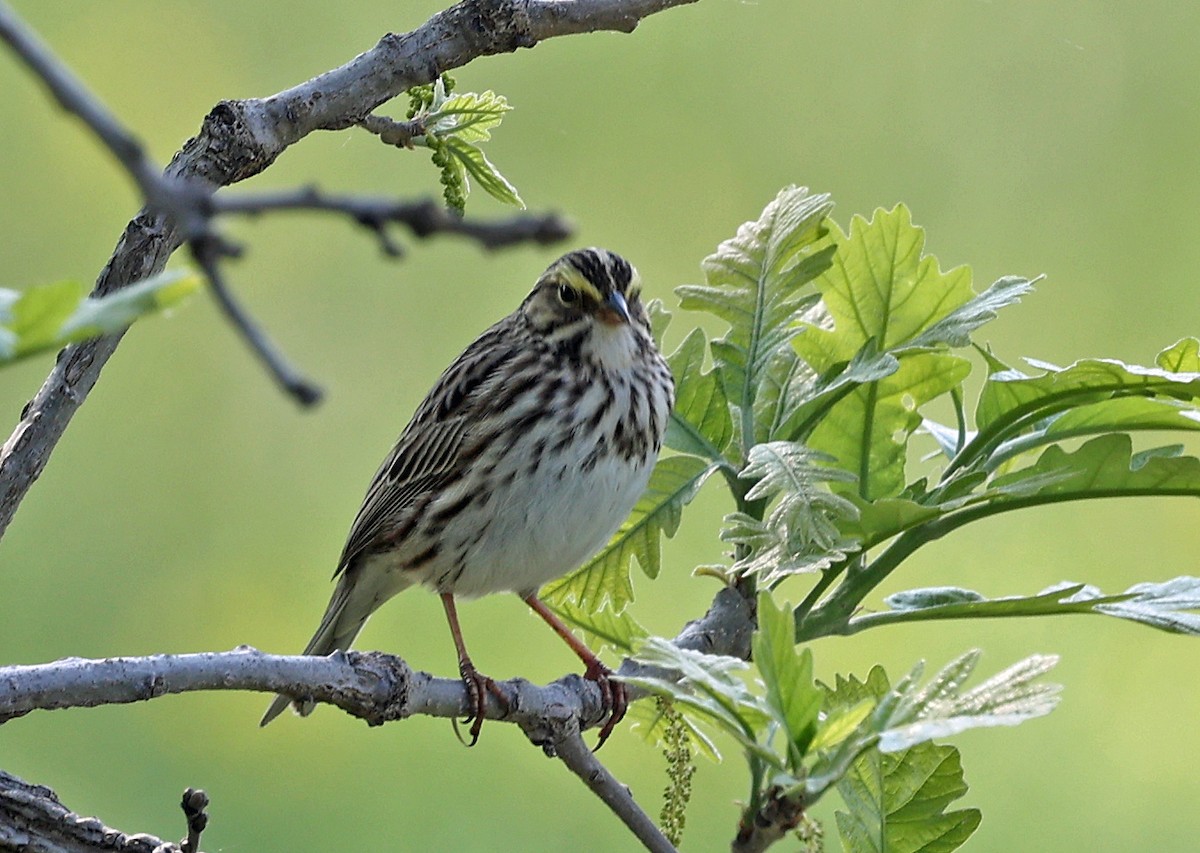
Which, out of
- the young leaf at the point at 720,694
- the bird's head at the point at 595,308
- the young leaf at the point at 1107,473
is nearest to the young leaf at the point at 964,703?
the young leaf at the point at 720,694

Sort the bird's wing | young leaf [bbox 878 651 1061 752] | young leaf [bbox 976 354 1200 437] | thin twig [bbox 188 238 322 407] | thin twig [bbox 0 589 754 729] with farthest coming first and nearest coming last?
1. the bird's wing
2. young leaf [bbox 976 354 1200 437]
3. thin twig [bbox 0 589 754 729]
4. young leaf [bbox 878 651 1061 752]
5. thin twig [bbox 188 238 322 407]

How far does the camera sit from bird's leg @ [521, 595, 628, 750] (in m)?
2.22

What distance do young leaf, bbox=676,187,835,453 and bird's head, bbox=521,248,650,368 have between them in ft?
1.78

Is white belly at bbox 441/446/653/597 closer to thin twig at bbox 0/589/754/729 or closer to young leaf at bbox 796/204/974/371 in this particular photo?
thin twig at bbox 0/589/754/729

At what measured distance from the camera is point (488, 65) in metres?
5.39

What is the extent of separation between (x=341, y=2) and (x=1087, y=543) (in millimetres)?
3176

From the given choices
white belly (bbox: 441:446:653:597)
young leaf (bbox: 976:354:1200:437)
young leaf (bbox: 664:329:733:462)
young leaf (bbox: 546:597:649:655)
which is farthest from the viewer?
white belly (bbox: 441:446:653:597)

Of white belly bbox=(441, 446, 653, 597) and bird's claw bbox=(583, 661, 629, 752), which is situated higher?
white belly bbox=(441, 446, 653, 597)

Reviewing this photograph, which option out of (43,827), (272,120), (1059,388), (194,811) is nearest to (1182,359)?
(1059,388)

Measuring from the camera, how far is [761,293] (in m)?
2.06

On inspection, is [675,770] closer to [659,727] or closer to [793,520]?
[659,727]

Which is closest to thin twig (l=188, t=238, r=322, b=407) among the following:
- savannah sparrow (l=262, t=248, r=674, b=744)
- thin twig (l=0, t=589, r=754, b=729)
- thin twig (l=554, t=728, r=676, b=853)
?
thin twig (l=0, t=589, r=754, b=729)

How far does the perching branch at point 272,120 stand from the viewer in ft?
5.47

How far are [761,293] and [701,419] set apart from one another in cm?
19
